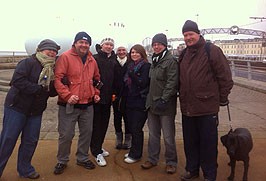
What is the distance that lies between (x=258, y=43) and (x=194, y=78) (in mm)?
93312

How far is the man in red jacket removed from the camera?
3629 mm

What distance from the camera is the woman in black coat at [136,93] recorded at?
4055 millimetres

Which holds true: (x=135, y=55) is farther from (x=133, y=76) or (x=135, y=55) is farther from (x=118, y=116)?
(x=118, y=116)

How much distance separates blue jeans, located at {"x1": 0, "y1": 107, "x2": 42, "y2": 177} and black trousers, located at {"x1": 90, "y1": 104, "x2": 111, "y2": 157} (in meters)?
0.90

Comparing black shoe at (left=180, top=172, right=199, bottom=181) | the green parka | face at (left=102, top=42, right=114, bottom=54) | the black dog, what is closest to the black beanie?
the green parka

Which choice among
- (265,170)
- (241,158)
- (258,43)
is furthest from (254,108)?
(258,43)

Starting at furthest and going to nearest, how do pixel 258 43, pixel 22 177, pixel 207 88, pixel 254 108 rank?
pixel 258 43
pixel 254 108
pixel 22 177
pixel 207 88

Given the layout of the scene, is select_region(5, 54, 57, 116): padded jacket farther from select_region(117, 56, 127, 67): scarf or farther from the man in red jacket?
select_region(117, 56, 127, 67): scarf

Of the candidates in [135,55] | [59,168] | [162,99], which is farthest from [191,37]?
[59,168]

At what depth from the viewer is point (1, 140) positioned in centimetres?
352

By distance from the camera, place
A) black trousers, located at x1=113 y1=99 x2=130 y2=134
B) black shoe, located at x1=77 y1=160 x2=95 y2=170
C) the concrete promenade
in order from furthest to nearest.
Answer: black trousers, located at x1=113 y1=99 x2=130 y2=134 → black shoe, located at x1=77 y1=160 x2=95 y2=170 → the concrete promenade

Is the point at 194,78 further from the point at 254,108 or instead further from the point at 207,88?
the point at 254,108

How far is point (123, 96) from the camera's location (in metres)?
4.44

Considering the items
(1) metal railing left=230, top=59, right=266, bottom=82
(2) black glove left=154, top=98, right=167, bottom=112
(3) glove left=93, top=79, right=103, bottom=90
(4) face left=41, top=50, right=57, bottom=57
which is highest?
(4) face left=41, top=50, right=57, bottom=57
